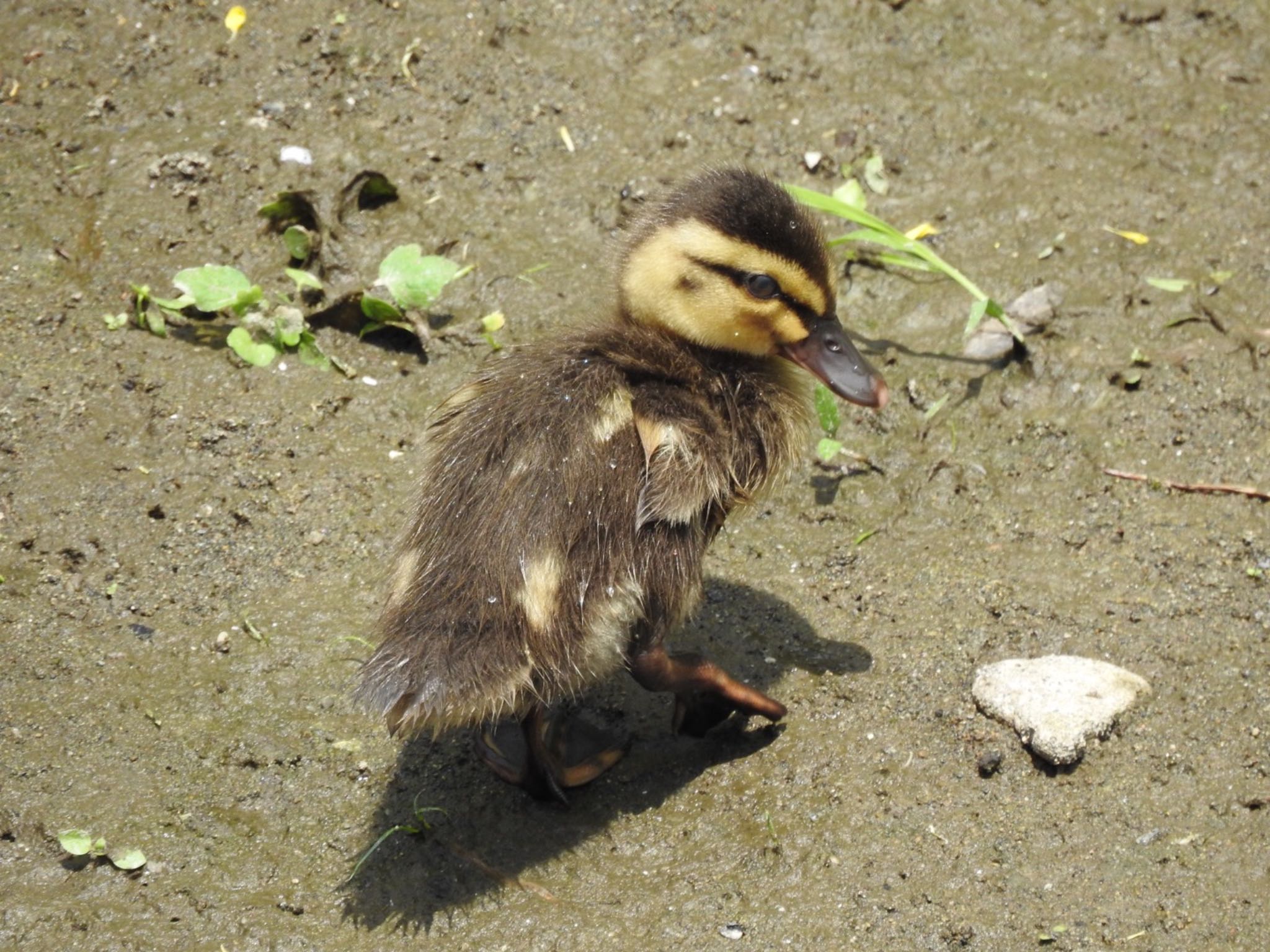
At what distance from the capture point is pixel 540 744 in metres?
3.77

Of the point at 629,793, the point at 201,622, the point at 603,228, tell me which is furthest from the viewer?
the point at 603,228

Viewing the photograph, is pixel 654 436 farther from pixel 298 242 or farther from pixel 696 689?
pixel 298 242

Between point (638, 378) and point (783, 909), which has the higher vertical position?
point (638, 378)

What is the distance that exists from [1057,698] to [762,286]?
4.79 ft

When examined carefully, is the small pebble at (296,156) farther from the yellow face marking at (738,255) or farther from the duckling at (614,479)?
the yellow face marking at (738,255)

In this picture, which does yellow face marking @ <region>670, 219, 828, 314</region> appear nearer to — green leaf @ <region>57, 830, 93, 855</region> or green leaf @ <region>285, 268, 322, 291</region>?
green leaf @ <region>285, 268, 322, 291</region>

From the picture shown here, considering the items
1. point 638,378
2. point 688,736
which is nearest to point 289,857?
point 688,736

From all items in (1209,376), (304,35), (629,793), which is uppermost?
(304,35)

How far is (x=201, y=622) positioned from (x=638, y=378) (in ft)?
5.35

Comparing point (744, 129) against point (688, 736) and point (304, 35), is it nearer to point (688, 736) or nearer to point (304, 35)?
point (304, 35)

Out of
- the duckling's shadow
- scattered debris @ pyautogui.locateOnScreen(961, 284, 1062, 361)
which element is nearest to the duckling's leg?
the duckling's shadow

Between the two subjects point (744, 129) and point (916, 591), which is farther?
point (744, 129)

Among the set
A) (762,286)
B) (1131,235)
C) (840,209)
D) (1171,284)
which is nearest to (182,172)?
(840,209)

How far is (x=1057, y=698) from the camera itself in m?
3.90
